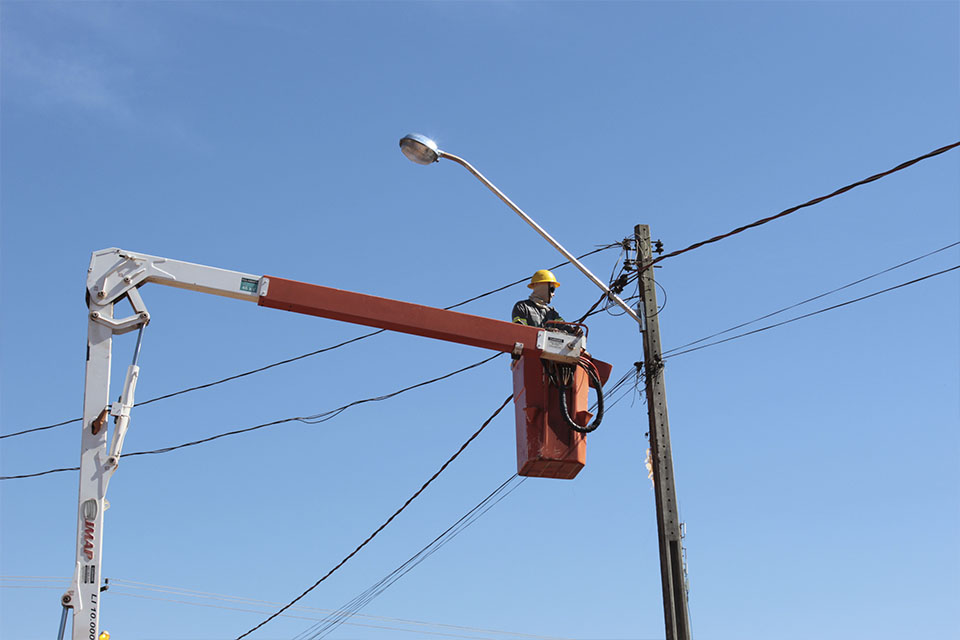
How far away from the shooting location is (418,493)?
15.1 metres

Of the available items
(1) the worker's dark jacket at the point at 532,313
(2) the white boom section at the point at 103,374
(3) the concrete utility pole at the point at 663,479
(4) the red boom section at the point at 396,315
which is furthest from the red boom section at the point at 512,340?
(3) the concrete utility pole at the point at 663,479

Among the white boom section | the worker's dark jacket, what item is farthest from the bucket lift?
the worker's dark jacket

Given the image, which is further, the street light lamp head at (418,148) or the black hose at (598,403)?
the street light lamp head at (418,148)

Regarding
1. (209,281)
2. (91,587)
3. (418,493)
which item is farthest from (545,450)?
(418,493)

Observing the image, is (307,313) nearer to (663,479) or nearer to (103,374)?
(103,374)

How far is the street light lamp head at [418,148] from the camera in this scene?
11.4 metres

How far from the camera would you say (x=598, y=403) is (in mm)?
10430

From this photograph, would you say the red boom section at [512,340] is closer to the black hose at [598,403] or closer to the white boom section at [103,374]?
the black hose at [598,403]

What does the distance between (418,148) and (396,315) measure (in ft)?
7.53

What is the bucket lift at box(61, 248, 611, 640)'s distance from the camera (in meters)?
8.64

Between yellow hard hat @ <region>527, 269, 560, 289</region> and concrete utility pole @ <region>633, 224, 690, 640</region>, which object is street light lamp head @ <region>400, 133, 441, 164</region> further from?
concrete utility pole @ <region>633, 224, 690, 640</region>

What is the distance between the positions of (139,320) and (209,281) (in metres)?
0.75

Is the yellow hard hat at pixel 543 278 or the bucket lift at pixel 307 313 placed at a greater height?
the yellow hard hat at pixel 543 278

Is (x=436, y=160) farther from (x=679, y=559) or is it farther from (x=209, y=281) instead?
(x=679, y=559)
